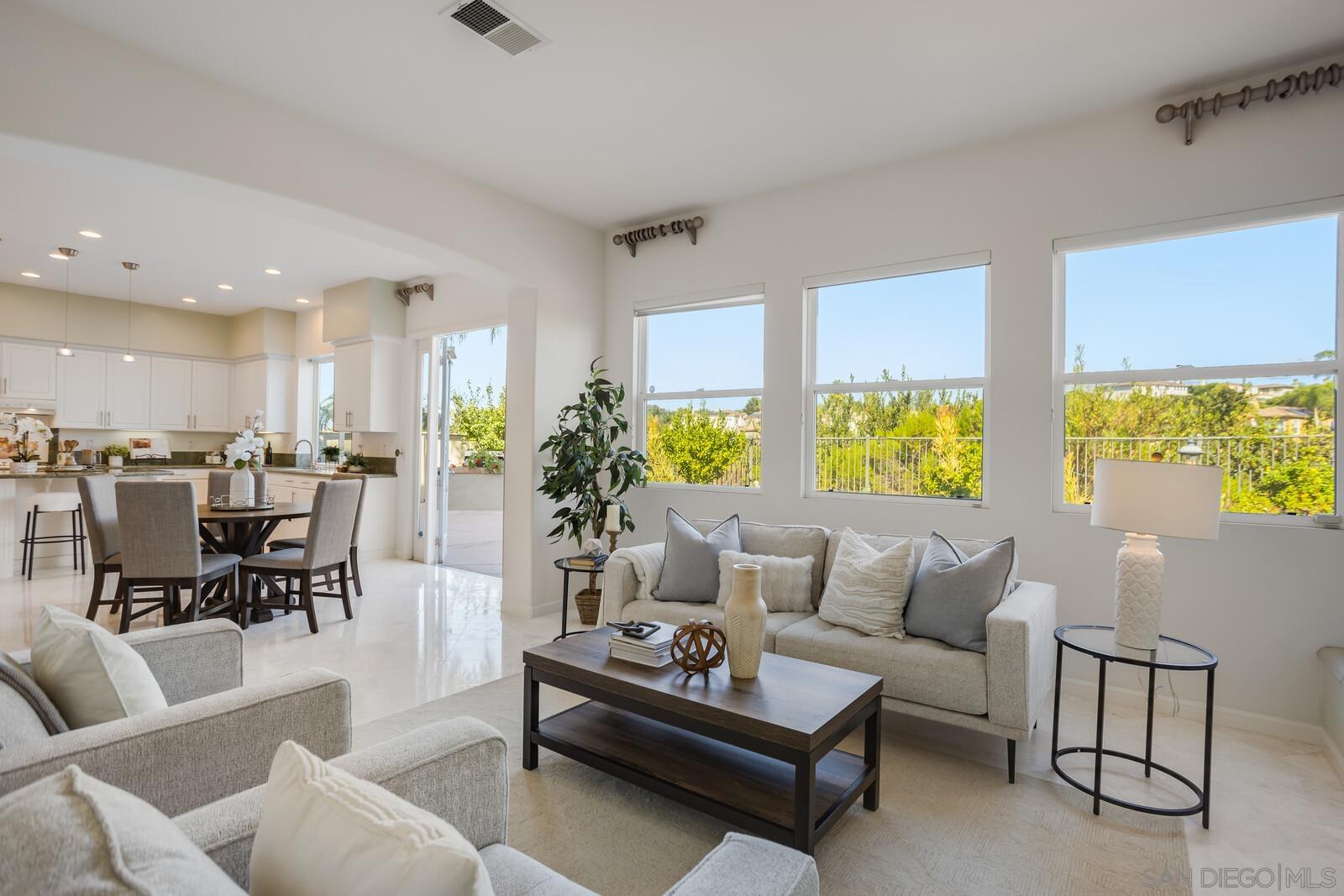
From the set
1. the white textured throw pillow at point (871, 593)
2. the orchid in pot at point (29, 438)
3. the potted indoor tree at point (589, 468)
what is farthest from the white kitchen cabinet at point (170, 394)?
the white textured throw pillow at point (871, 593)

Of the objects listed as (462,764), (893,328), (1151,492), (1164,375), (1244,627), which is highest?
(893,328)

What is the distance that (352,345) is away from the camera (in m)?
6.69

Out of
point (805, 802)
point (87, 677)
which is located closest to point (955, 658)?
point (805, 802)

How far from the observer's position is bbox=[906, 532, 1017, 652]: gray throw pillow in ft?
8.63

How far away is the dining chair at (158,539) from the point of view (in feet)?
12.1

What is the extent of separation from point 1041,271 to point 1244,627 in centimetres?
190

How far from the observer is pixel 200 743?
1.29m

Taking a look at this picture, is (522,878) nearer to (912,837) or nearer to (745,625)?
(745,625)

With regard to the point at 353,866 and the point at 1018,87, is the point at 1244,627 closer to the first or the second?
the point at 1018,87

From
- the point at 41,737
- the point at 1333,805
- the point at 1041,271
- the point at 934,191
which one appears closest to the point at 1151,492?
the point at 1333,805

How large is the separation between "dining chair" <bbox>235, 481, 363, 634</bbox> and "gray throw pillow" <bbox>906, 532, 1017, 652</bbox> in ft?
11.5

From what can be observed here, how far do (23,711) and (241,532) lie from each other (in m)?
3.81

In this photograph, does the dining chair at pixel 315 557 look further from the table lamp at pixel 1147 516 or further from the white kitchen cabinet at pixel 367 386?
the table lamp at pixel 1147 516

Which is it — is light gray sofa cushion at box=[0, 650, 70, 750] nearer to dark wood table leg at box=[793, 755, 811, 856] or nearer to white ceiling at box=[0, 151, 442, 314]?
dark wood table leg at box=[793, 755, 811, 856]
